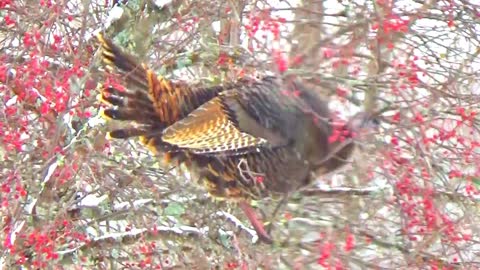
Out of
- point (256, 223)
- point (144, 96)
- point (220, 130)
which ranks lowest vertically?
point (256, 223)

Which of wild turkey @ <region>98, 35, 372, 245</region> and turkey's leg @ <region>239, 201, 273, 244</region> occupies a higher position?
wild turkey @ <region>98, 35, 372, 245</region>

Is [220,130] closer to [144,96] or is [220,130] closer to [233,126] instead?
[233,126]

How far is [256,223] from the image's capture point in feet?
13.5

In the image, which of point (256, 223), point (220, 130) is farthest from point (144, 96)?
point (256, 223)

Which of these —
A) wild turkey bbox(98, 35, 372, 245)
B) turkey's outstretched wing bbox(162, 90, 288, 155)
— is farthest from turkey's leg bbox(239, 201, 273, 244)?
turkey's outstretched wing bbox(162, 90, 288, 155)

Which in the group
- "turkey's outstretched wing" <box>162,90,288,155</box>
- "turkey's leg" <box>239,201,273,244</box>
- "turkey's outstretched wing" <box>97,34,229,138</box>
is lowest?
"turkey's leg" <box>239,201,273,244</box>

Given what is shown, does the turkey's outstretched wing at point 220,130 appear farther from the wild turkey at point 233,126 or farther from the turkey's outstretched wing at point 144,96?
the turkey's outstretched wing at point 144,96

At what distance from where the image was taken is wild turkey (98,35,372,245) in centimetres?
392

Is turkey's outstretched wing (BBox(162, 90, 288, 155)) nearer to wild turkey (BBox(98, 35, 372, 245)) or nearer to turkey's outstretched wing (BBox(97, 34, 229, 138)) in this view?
wild turkey (BBox(98, 35, 372, 245))

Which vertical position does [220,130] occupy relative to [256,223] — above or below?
above

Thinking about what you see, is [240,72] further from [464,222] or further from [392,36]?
[464,222]

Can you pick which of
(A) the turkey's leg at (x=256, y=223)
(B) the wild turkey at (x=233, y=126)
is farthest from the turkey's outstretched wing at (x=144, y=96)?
(A) the turkey's leg at (x=256, y=223)

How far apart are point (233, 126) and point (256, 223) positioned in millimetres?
435

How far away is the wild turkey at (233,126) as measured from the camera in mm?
3916
